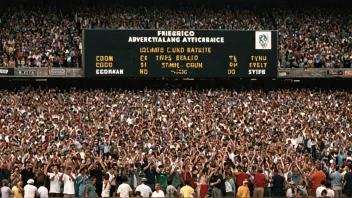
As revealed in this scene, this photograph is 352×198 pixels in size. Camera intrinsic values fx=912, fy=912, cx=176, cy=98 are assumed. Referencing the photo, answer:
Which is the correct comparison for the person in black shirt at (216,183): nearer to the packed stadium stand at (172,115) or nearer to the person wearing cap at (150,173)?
the packed stadium stand at (172,115)

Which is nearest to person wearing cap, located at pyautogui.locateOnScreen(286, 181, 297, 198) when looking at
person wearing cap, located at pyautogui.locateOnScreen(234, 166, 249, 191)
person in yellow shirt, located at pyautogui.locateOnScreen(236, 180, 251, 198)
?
person wearing cap, located at pyautogui.locateOnScreen(234, 166, 249, 191)

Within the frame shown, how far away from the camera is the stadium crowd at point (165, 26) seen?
1799 inches

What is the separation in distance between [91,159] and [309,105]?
1706 cm

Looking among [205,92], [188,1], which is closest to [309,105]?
[205,92]

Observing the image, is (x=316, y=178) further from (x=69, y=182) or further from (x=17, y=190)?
(x=17, y=190)

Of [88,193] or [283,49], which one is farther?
[283,49]

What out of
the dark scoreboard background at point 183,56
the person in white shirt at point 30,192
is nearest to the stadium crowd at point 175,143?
the person in white shirt at point 30,192

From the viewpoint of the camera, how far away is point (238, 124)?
3725 cm

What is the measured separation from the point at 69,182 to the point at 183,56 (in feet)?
67.9

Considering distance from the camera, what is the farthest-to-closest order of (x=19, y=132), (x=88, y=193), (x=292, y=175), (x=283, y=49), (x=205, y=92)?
(x=283, y=49) → (x=205, y=92) → (x=19, y=132) → (x=292, y=175) → (x=88, y=193)

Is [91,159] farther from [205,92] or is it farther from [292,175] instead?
[205,92]

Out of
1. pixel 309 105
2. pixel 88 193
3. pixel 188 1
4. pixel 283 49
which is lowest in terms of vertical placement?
pixel 88 193

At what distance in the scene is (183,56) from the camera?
148ft

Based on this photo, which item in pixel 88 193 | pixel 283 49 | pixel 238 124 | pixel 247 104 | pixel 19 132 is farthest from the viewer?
pixel 283 49
